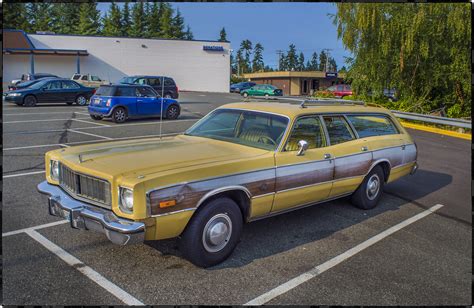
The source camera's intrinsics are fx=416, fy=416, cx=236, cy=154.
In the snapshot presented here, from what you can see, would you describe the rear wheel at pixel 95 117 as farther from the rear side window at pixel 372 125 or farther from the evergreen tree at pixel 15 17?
the evergreen tree at pixel 15 17

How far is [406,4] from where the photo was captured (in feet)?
59.7

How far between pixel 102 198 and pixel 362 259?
8.89 feet

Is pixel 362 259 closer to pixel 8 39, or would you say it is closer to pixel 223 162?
pixel 223 162

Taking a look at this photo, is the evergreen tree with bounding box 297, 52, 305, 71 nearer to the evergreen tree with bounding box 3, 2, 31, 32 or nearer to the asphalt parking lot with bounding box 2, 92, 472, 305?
the evergreen tree with bounding box 3, 2, 31, 32

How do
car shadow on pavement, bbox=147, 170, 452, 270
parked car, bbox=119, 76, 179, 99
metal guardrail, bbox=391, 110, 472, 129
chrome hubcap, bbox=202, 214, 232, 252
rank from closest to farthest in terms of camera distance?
chrome hubcap, bbox=202, 214, 232, 252 < car shadow on pavement, bbox=147, 170, 452, 270 < metal guardrail, bbox=391, 110, 472, 129 < parked car, bbox=119, 76, 179, 99

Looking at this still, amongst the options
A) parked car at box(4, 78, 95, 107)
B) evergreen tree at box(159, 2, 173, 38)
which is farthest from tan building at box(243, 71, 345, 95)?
parked car at box(4, 78, 95, 107)

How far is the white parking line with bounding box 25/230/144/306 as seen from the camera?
3425 mm

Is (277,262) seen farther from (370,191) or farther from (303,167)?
(370,191)

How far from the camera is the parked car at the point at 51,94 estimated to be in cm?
2033

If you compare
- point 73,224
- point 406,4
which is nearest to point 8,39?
point 406,4

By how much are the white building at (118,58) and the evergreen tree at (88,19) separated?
111 ft

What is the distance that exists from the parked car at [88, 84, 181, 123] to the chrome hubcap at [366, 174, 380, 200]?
420 inches

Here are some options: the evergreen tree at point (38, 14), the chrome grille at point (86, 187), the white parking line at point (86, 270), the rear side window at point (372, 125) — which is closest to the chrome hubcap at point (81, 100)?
the white parking line at point (86, 270)

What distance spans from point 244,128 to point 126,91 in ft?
37.1
